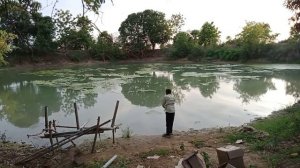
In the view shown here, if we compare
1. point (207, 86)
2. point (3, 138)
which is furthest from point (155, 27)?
point (3, 138)

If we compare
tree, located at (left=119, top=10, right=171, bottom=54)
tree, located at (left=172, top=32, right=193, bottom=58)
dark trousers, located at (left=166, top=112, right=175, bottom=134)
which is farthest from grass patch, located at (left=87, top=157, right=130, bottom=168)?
tree, located at (left=119, top=10, right=171, bottom=54)

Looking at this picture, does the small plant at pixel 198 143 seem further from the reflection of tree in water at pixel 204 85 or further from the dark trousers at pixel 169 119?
the reflection of tree in water at pixel 204 85

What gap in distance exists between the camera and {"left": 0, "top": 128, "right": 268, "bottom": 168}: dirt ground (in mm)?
7043

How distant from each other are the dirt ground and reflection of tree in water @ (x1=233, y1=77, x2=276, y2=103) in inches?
304

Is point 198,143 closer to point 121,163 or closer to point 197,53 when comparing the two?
point 121,163

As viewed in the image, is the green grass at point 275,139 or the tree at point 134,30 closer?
the green grass at point 275,139

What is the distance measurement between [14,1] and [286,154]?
5.28 meters

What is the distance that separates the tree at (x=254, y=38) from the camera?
41.4 meters

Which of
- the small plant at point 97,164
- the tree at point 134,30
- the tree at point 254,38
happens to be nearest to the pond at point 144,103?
the small plant at point 97,164

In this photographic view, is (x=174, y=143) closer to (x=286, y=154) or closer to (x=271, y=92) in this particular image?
(x=286, y=154)

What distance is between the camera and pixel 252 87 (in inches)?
786

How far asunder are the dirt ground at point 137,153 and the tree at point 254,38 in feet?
112

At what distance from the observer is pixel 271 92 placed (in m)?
18.3

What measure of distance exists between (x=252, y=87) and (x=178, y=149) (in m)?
13.2
